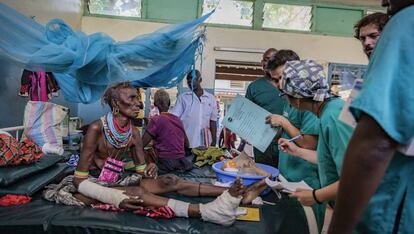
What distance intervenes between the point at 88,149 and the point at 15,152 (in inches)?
21.7

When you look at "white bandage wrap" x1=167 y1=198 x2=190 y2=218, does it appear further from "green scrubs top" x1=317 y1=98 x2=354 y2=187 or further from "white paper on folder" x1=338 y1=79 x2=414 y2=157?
"white paper on folder" x1=338 y1=79 x2=414 y2=157

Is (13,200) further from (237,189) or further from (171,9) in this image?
(171,9)

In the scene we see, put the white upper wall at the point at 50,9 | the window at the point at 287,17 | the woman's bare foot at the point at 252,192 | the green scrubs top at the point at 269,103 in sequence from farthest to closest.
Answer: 1. the window at the point at 287,17
2. the white upper wall at the point at 50,9
3. the green scrubs top at the point at 269,103
4. the woman's bare foot at the point at 252,192

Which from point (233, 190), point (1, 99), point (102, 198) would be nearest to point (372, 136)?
point (233, 190)

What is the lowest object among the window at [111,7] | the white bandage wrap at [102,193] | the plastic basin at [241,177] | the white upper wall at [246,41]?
the white bandage wrap at [102,193]

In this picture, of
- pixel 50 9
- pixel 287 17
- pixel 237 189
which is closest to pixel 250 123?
pixel 237 189

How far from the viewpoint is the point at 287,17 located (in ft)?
19.8

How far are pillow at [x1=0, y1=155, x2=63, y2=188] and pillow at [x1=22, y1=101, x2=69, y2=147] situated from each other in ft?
3.08

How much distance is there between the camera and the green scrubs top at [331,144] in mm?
1032

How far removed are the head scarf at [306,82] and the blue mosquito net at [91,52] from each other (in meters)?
1.47

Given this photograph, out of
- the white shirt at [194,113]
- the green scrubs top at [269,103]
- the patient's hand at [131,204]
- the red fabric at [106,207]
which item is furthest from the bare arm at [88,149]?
the white shirt at [194,113]

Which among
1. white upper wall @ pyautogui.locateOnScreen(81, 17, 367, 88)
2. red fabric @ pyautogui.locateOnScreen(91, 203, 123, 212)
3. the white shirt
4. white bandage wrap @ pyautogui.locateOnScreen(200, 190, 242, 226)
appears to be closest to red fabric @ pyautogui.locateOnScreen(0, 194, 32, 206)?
red fabric @ pyautogui.locateOnScreen(91, 203, 123, 212)

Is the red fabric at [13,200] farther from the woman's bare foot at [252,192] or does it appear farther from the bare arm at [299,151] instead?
the bare arm at [299,151]

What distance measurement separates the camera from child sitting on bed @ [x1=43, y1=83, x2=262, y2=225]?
179 cm
